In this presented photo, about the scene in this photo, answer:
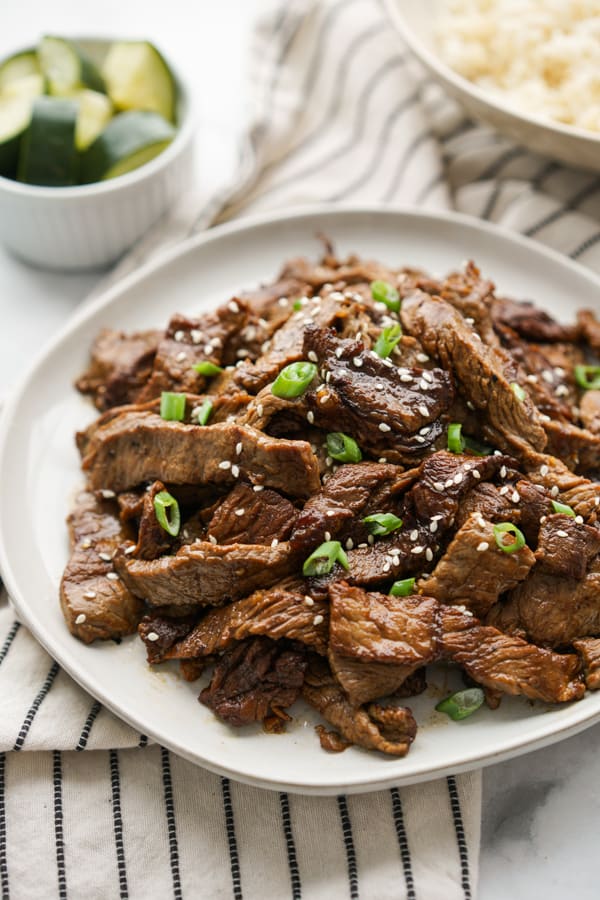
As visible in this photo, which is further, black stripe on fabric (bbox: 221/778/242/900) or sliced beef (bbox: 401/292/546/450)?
sliced beef (bbox: 401/292/546/450)

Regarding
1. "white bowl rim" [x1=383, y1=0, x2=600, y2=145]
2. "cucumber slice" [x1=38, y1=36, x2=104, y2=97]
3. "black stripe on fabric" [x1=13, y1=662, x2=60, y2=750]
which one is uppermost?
"white bowl rim" [x1=383, y1=0, x2=600, y2=145]

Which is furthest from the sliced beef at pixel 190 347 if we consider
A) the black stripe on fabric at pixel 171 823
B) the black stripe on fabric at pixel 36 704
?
the black stripe on fabric at pixel 171 823

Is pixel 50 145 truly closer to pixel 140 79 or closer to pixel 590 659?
pixel 140 79

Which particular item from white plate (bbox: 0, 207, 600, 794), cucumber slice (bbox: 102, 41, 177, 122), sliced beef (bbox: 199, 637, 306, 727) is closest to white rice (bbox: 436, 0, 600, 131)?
white plate (bbox: 0, 207, 600, 794)

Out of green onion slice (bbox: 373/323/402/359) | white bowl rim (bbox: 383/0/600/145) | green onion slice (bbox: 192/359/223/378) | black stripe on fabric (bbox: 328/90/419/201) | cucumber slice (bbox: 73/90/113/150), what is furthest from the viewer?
black stripe on fabric (bbox: 328/90/419/201)

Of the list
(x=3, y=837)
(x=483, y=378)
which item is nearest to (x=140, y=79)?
(x=483, y=378)

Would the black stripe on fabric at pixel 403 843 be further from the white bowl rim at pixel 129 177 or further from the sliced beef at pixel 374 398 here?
the white bowl rim at pixel 129 177

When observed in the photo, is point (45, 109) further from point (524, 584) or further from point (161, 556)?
point (524, 584)

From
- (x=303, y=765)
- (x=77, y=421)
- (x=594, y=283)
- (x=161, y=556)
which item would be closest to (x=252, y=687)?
(x=303, y=765)

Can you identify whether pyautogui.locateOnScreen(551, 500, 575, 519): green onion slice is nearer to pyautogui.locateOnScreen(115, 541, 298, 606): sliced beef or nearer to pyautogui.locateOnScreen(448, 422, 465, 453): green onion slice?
pyautogui.locateOnScreen(448, 422, 465, 453): green onion slice
